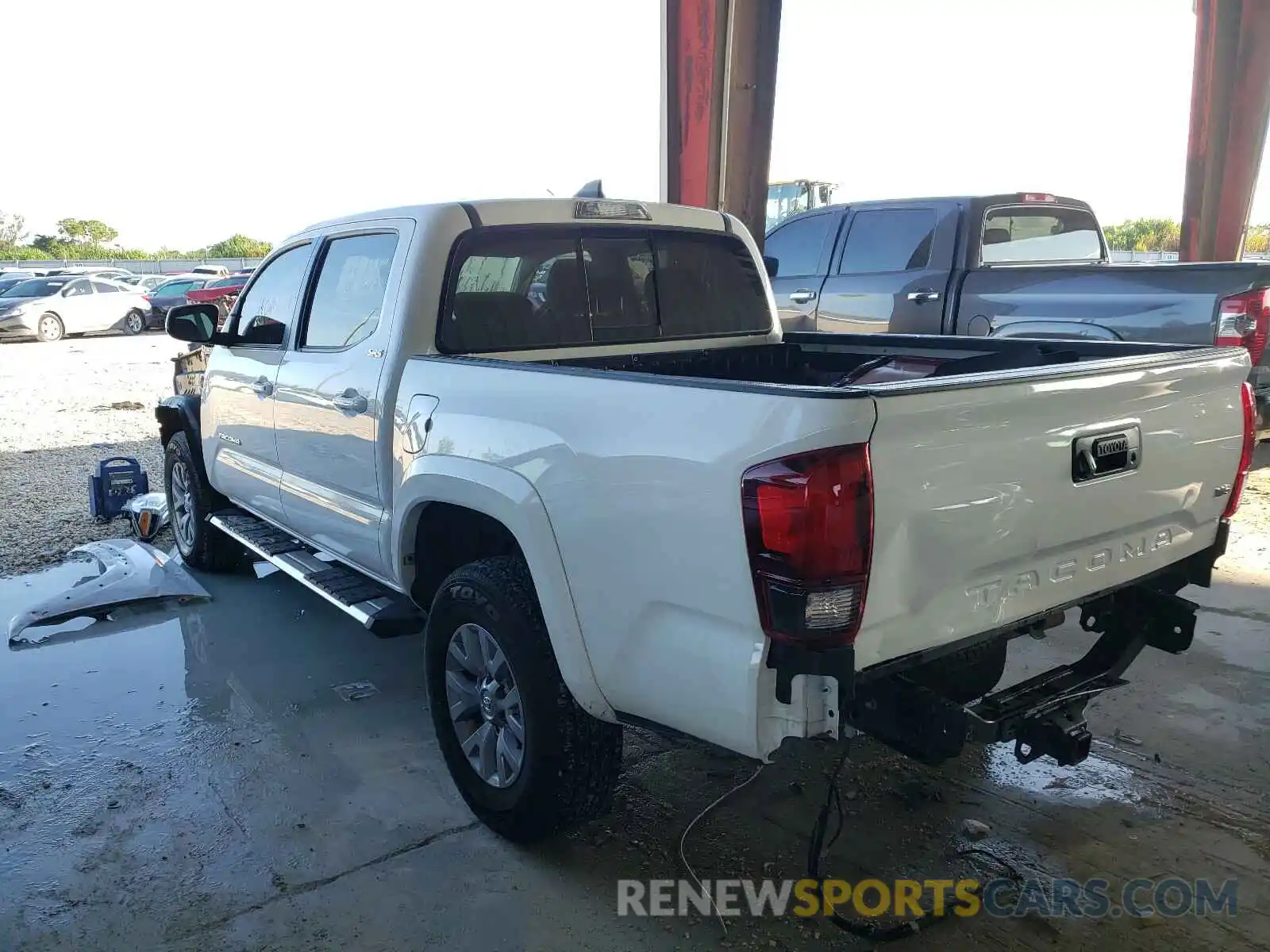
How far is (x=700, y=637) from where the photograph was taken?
2.34 meters

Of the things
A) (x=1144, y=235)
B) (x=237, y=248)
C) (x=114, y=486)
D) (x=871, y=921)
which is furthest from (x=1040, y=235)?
(x=237, y=248)

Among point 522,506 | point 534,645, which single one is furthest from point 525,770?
point 522,506

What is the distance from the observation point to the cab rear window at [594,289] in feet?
12.1

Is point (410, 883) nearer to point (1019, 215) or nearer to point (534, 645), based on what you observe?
point (534, 645)

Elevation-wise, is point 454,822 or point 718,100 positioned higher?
point 718,100

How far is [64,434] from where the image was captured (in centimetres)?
1069

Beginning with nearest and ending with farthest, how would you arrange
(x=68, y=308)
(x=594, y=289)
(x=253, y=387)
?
(x=594, y=289), (x=253, y=387), (x=68, y=308)

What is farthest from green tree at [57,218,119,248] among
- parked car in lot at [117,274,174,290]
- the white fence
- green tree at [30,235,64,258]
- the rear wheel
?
the rear wheel

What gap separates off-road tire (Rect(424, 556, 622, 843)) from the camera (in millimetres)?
2854

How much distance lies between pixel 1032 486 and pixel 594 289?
2.06 m

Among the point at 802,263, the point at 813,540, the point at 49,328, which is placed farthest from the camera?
the point at 49,328

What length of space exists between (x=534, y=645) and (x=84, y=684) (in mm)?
2620

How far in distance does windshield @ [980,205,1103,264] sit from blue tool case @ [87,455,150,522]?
6.46m

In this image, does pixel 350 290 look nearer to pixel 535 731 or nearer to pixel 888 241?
pixel 535 731
